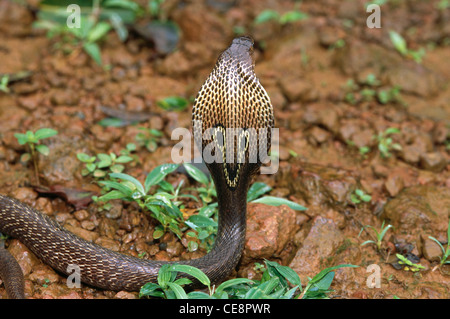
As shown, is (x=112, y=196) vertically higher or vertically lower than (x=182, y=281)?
higher

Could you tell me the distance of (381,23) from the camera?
7.07m

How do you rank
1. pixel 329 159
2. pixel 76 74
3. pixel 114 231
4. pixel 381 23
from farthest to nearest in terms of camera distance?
pixel 381 23 → pixel 76 74 → pixel 329 159 → pixel 114 231

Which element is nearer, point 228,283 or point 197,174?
point 228,283

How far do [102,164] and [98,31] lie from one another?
2439 mm

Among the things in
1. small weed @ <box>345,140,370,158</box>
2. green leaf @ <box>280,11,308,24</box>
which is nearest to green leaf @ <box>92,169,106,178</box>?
small weed @ <box>345,140,370,158</box>

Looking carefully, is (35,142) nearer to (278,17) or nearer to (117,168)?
(117,168)

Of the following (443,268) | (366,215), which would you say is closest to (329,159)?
(366,215)

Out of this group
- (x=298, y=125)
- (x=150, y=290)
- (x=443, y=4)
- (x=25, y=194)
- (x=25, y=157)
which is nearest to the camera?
(x=150, y=290)

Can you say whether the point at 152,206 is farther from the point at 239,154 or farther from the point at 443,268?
the point at 443,268

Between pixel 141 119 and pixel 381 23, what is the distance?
13.4 feet

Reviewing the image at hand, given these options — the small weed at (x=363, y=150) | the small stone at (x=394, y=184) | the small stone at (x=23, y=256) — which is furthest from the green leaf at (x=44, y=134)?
the small stone at (x=394, y=184)

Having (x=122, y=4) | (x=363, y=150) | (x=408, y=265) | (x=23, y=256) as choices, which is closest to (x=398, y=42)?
(x=363, y=150)

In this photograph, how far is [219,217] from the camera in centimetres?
389

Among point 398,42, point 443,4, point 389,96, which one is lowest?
point 389,96
